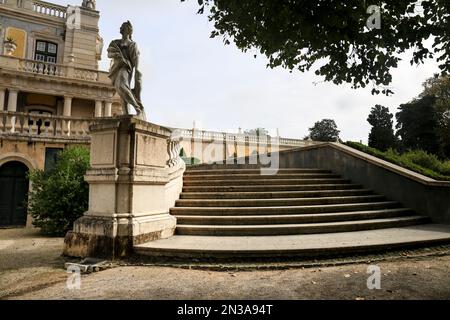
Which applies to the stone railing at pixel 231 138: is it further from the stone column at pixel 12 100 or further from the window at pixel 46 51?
the window at pixel 46 51

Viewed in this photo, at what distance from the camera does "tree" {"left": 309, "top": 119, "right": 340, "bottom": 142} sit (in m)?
57.7

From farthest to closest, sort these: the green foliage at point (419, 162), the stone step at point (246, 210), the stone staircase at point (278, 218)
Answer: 1. the green foliage at point (419, 162)
2. the stone step at point (246, 210)
3. the stone staircase at point (278, 218)

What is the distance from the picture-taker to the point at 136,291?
3.75m

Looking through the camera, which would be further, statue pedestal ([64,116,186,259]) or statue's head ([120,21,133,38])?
statue's head ([120,21,133,38])

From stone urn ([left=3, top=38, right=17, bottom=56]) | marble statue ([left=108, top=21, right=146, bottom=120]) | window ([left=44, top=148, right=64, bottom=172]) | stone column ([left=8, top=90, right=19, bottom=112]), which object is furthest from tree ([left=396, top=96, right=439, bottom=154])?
stone urn ([left=3, top=38, right=17, bottom=56])

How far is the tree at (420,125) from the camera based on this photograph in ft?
123

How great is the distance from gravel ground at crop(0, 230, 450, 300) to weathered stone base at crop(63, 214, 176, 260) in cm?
48

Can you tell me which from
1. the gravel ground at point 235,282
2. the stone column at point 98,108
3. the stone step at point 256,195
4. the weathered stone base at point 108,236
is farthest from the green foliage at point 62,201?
the stone column at point 98,108

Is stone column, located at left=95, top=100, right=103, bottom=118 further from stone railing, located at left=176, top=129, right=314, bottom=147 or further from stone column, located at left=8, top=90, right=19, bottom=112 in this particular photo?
stone railing, located at left=176, top=129, right=314, bottom=147

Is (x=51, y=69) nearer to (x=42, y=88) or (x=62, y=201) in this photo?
(x=42, y=88)

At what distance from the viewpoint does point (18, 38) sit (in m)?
20.7

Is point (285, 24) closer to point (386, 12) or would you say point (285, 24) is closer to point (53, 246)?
point (386, 12)

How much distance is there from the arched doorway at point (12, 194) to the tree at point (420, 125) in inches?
1576

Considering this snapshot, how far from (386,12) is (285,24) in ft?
5.76
